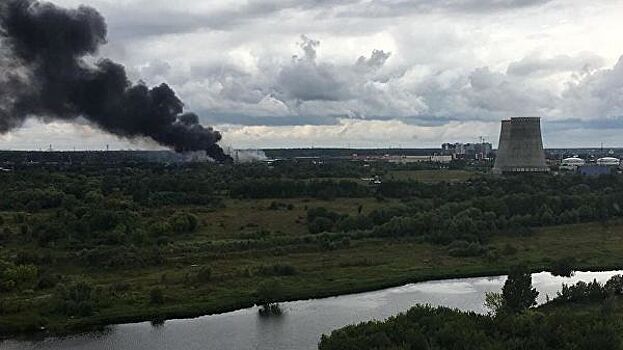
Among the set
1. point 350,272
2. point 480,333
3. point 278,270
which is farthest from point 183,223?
point 480,333

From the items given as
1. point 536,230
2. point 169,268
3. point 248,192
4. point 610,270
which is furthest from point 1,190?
point 610,270

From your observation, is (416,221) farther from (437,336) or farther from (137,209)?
(437,336)

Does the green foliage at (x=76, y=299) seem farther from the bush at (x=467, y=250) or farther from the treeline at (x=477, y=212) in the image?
the bush at (x=467, y=250)

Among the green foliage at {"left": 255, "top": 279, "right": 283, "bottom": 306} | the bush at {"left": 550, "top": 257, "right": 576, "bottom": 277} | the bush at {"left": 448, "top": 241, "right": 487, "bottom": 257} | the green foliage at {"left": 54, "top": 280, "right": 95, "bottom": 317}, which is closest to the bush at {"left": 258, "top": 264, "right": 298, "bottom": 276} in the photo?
the green foliage at {"left": 255, "top": 279, "right": 283, "bottom": 306}

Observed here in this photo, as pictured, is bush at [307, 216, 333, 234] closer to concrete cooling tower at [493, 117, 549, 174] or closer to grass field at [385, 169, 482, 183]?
grass field at [385, 169, 482, 183]

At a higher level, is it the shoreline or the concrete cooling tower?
the concrete cooling tower

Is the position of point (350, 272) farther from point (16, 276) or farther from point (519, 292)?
point (16, 276)

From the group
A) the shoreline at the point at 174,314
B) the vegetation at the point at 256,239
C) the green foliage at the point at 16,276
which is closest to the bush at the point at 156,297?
the vegetation at the point at 256,239
